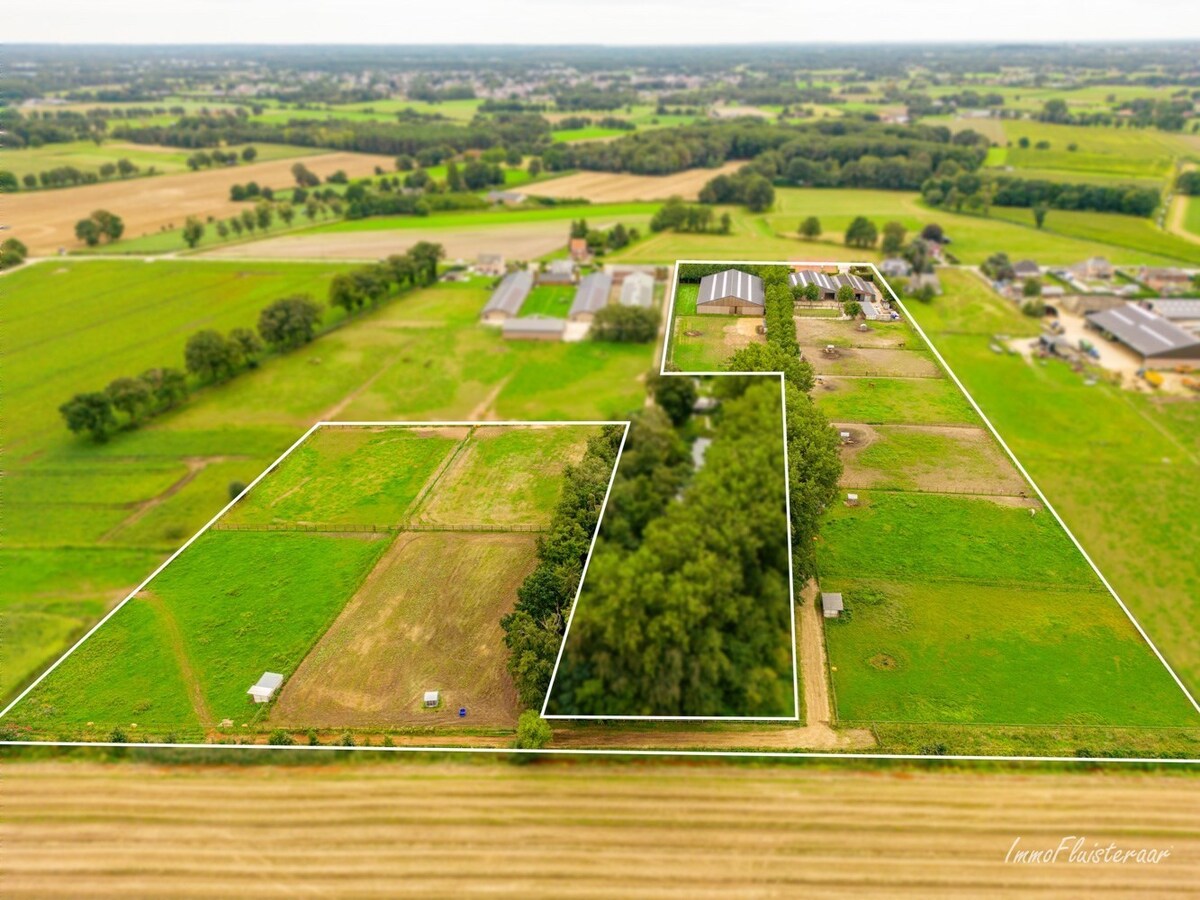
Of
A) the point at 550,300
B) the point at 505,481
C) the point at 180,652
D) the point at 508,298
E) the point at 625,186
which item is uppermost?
the point at 625,186

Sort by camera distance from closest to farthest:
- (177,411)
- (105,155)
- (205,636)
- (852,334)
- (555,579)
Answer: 1. (555,579)
2. (205,636)
3. (852,334)
4. (177,411)
5. (105,155)

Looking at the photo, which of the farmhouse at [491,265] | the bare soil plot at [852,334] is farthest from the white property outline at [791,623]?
the farmhouse at [491,265]

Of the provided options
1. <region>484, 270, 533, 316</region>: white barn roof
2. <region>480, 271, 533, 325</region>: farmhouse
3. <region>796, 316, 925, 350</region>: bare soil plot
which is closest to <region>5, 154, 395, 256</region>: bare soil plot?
<region>484, 270, 533, 316</region>: white barn roof

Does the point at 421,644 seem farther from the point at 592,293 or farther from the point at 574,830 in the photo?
the point at 592,293

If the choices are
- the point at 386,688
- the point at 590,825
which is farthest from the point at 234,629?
the point at 590,825

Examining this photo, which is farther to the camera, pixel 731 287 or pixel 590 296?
pixel 590 296

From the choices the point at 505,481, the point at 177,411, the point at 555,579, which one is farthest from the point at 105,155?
the point at 555,579

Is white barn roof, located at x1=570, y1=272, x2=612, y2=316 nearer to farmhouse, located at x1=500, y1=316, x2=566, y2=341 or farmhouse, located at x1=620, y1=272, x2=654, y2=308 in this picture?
farmhouse, located at x1=620, y1=272, x2=654, y2=308
